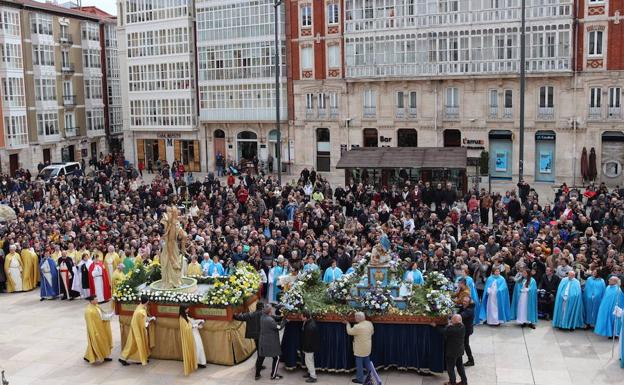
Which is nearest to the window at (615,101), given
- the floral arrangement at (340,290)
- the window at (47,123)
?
the floral arrangement at (340,290)

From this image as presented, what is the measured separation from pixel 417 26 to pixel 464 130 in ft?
21.9

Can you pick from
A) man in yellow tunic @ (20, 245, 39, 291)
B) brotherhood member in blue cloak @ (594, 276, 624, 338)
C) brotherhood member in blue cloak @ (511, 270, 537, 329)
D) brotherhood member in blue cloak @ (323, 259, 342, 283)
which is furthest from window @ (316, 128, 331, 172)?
brotherhood member in blue cloak @ (594, 276, 624, 338)

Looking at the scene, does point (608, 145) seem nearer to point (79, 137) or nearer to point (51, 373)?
point (51, 373)

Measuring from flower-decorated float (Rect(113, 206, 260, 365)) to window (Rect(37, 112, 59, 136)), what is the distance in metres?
43.0

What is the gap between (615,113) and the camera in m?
37.9

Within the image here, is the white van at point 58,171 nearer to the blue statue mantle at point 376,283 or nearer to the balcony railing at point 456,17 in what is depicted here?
the balcony railing at point 456,17

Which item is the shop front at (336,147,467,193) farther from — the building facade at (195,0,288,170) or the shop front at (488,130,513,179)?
the building facade at (195,0,288,170)

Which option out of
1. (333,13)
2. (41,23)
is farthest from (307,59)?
(41,23)

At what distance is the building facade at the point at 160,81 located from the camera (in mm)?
52469

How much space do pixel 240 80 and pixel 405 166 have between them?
18968 millimetres

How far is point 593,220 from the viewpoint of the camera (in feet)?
79.4

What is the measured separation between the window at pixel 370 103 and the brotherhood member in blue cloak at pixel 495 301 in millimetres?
27897

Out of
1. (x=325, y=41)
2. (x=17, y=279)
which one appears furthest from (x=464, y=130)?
(x=17, y=279)

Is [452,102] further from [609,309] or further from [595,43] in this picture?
[609,309]
